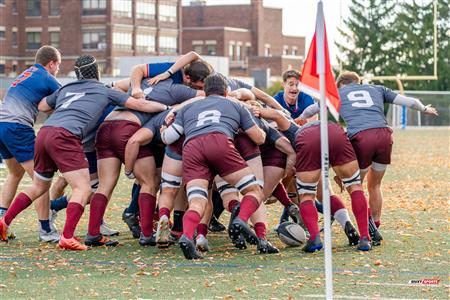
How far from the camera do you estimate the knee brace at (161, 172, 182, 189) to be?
10.7m

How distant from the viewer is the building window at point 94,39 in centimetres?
9000

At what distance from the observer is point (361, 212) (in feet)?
35.0

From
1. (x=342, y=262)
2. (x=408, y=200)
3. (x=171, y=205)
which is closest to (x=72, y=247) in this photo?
(x=171, y=205)

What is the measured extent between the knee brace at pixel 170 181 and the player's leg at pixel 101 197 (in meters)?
0.68

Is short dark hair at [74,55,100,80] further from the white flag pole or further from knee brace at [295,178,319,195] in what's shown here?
the white flag pole

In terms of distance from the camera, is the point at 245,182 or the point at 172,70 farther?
the point at 172,70

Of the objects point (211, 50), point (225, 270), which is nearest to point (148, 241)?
point (225, 270)

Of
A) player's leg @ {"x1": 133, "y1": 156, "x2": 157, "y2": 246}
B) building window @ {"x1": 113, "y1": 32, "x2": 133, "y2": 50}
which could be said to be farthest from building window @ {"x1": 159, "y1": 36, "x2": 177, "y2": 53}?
player's leg @ {"x1": 133, "y1": 156, "x2": 157, "y2": 246}

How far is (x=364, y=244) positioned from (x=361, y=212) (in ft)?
1.12

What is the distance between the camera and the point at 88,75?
11086mm

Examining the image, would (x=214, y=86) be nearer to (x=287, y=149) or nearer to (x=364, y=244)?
(x=287, y=149)

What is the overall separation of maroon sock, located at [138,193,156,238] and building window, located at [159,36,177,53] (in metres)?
84.4

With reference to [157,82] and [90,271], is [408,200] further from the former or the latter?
[90,271]

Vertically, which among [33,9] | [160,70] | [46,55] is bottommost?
[160,70]
